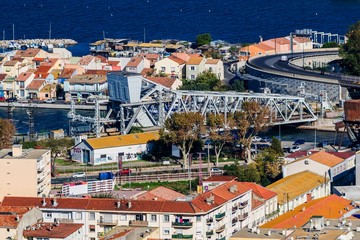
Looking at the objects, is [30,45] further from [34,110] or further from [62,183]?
[62,183]

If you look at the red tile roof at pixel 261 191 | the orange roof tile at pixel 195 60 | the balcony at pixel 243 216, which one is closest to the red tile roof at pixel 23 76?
the orange roof tile at pixel 195 60

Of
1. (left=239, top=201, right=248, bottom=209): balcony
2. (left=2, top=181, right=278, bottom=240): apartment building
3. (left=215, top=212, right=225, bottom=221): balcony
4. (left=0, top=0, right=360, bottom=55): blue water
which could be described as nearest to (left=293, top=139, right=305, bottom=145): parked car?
(left=239, top=201, right=248, bottom=209): balcony

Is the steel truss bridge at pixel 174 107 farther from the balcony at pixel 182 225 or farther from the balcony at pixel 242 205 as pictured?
the balcony at pixel 182 225

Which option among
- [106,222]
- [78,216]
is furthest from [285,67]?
[106,222]

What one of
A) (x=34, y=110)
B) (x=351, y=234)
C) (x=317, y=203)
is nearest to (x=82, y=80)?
(x=34, y=110)

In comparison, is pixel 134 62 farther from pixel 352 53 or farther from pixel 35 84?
pixel 352 53
